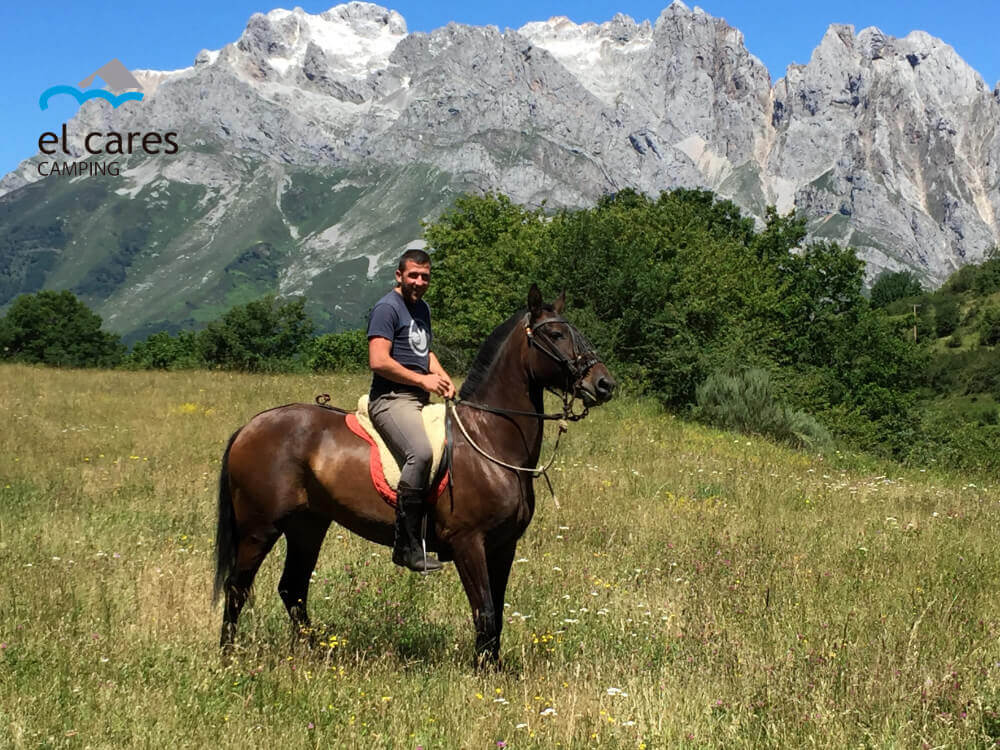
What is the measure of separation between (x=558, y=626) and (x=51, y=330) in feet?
253

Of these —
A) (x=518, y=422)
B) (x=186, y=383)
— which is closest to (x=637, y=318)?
(x=186, y=383)

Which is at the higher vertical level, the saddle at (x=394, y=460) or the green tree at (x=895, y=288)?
the green tree at (x=895, y=288)

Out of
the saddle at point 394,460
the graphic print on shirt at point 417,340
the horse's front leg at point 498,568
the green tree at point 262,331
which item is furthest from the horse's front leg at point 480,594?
the green tree at point 262,331

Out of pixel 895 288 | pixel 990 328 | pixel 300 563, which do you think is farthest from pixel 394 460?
pixel 895 288

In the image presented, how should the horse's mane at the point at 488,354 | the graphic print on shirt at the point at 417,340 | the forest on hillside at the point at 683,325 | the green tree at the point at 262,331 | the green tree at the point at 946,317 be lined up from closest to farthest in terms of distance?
the graphic print on shirt at the point at 417,340
the horse's mane at the point at 488,354
the forest on hillside at the point at 683,325
the green tree at the point at 262,331
the green tree at the point at 946,317

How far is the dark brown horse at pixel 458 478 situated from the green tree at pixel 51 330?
230 ft

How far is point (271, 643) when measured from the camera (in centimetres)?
646

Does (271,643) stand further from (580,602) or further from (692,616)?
(692,616)

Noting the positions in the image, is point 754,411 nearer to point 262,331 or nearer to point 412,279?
point 412,279

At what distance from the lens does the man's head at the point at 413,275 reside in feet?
19.9

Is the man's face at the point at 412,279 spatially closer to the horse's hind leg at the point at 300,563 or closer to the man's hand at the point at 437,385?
the man's hand at the point at 437,385

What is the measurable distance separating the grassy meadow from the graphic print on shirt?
2294 mm

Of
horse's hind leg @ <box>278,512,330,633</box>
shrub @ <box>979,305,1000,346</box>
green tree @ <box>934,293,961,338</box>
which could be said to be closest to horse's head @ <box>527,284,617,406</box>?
horse's hind leg @ <box>278,512,330,633</box>

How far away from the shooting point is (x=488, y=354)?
20.7 ft
